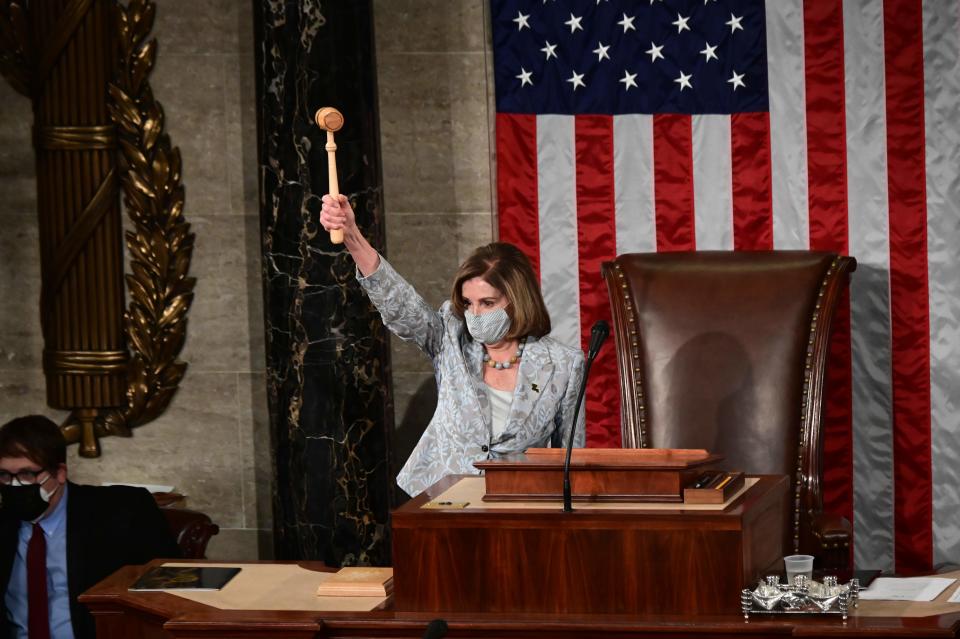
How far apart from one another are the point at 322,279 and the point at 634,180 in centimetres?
135

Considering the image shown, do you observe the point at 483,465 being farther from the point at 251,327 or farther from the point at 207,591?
the point at 251,327

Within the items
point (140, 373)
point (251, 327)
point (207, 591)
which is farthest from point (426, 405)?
point (207, 591)

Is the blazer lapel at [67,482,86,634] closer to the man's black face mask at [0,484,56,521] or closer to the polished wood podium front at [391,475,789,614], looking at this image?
the man's black face mask at [0,484,56,521]

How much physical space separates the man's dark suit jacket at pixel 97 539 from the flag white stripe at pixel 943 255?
310 centimetres

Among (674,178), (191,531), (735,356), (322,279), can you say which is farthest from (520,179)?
(191,531)

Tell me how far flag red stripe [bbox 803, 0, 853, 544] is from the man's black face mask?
305 cm

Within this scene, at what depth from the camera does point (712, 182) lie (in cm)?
580

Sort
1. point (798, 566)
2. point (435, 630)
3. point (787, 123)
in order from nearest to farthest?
point (435, 630), point (798, 566), point (787, 123)

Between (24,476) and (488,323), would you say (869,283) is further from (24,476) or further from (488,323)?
(24,476)

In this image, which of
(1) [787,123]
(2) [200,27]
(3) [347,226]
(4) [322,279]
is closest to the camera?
(3) [347,226]

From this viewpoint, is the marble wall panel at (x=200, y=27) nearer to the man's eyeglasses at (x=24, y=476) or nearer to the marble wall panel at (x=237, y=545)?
the marble wall panel at (x=237, y=545)

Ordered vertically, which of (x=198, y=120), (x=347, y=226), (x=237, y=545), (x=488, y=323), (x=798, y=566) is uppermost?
(x=198, y=120)

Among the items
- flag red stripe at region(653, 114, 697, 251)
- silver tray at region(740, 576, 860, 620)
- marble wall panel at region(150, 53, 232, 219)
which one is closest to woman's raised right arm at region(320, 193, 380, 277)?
silver tray at region(740, 576, 860, 620)

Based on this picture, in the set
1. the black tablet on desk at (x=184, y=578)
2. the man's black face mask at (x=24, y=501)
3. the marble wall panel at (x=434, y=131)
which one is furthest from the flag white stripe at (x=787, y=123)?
the man's black face mask at (x=24, y=501)
